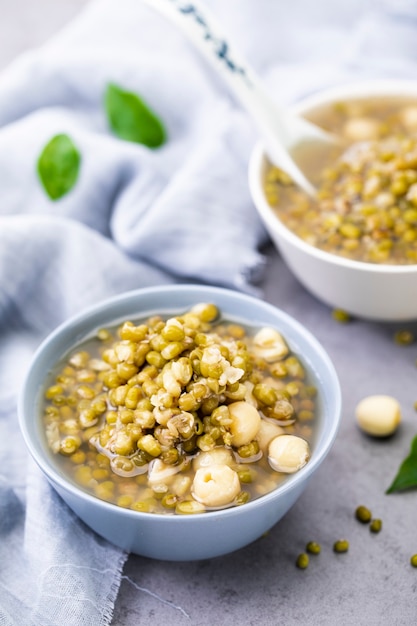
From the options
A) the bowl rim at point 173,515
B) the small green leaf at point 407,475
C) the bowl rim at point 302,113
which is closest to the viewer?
the bowl rim at point 173,515

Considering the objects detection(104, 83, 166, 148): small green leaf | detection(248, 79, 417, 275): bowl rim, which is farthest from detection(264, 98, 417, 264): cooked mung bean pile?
detection(104, 83, 166, 148): small green leaf

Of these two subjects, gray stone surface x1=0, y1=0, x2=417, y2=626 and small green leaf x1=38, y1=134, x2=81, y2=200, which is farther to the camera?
small green leaf x1=38, y1=134, x2=81, y2=200

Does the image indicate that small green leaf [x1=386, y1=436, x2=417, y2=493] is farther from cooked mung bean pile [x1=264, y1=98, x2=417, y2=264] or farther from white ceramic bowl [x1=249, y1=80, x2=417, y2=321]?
cooked mung bean pile [x1=264, y1=98, x2=417, y2=264]

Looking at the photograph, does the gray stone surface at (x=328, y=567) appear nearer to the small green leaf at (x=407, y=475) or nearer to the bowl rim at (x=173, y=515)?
the small green leaf at (x=407, y=475)

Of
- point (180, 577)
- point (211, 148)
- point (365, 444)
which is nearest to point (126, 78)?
point (211, 148)

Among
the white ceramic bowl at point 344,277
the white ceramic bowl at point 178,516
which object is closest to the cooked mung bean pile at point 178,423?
the white ceramic bowl at point 178,516

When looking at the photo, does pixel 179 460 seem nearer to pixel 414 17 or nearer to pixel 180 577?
pixel 180 577
